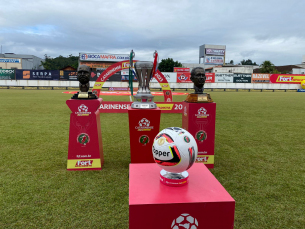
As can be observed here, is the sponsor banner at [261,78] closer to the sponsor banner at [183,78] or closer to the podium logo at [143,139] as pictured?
the sponsor banner at [183,78]

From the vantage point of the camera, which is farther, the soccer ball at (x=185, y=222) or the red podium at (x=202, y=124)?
the red podium at (x=202, y=124)

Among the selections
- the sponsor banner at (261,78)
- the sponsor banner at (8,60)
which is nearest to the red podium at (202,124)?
the sponsor banner at (261,78)

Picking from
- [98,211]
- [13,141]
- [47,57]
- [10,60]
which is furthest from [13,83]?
[47,57]

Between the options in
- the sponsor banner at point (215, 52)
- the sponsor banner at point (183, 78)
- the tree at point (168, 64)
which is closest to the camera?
the sponsor banner at point (183, 78)

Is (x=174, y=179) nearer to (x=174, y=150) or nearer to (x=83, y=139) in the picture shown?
(x=174, y=150)

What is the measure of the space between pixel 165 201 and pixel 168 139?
44cm

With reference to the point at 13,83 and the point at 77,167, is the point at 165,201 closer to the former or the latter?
the point at 77,167

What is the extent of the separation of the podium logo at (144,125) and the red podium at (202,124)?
0.64 meters

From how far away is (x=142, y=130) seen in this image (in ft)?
11.9

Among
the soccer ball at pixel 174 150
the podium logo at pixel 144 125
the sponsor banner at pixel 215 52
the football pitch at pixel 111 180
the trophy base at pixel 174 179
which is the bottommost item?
the football pitch at pixel 111 180

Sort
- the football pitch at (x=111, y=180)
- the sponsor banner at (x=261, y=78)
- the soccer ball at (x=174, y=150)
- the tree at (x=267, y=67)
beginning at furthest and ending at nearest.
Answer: the tree at (x=267, y=67), the sponsor banner at (x=261, y=78), the football pitch at (x=111, y=180), the soccer ball at (x=174, y=150)

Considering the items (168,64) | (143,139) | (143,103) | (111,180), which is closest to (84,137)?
(111,180)

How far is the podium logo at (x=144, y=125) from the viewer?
3584mm

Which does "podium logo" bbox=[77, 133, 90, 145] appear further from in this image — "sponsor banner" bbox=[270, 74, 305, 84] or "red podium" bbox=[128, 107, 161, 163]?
"sponsor banner" bbox=[270, 74, 305, 84]
